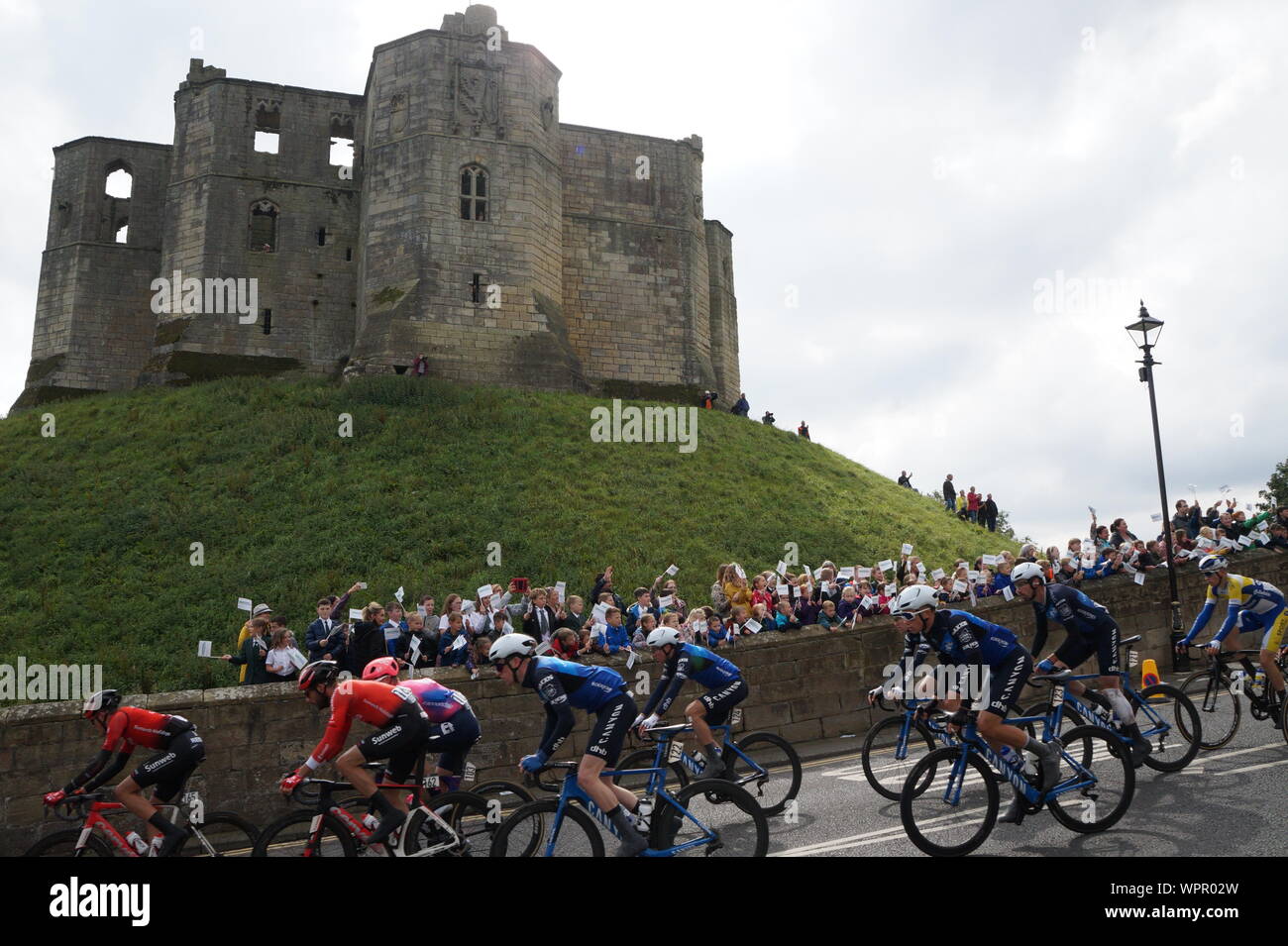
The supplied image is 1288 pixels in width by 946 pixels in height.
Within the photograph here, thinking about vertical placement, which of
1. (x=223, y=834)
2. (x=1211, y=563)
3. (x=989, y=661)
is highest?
(x=1211, y=563)

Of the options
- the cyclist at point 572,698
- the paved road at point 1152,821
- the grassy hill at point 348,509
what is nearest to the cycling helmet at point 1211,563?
the paved road at point 1152,821

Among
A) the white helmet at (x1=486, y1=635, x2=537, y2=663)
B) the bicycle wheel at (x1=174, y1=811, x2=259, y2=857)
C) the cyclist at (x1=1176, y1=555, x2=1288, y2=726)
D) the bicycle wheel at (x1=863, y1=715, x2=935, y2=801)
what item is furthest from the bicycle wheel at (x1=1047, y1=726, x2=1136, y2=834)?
the bicycle wheel at (x1=174, y1=811, x2=259, y2=857)

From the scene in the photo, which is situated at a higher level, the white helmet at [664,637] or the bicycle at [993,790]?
the white helmet at [664,637]

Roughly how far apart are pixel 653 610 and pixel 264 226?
3591cm

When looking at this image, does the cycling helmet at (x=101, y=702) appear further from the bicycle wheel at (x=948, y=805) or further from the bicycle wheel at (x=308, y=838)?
the bicycle wheel at (x=948, y=805)

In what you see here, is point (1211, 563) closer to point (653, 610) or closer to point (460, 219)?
point (653, 610)

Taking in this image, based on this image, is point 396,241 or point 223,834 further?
point 396,241

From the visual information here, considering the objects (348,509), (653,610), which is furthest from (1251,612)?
(348,509)

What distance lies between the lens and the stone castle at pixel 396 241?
39.2 m

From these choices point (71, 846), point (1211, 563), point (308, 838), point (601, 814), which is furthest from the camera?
point (1211, 563)

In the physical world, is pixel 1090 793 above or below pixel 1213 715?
below

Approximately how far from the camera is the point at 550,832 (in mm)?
7234

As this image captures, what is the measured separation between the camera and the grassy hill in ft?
71.5

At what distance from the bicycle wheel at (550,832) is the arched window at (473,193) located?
117 feet
